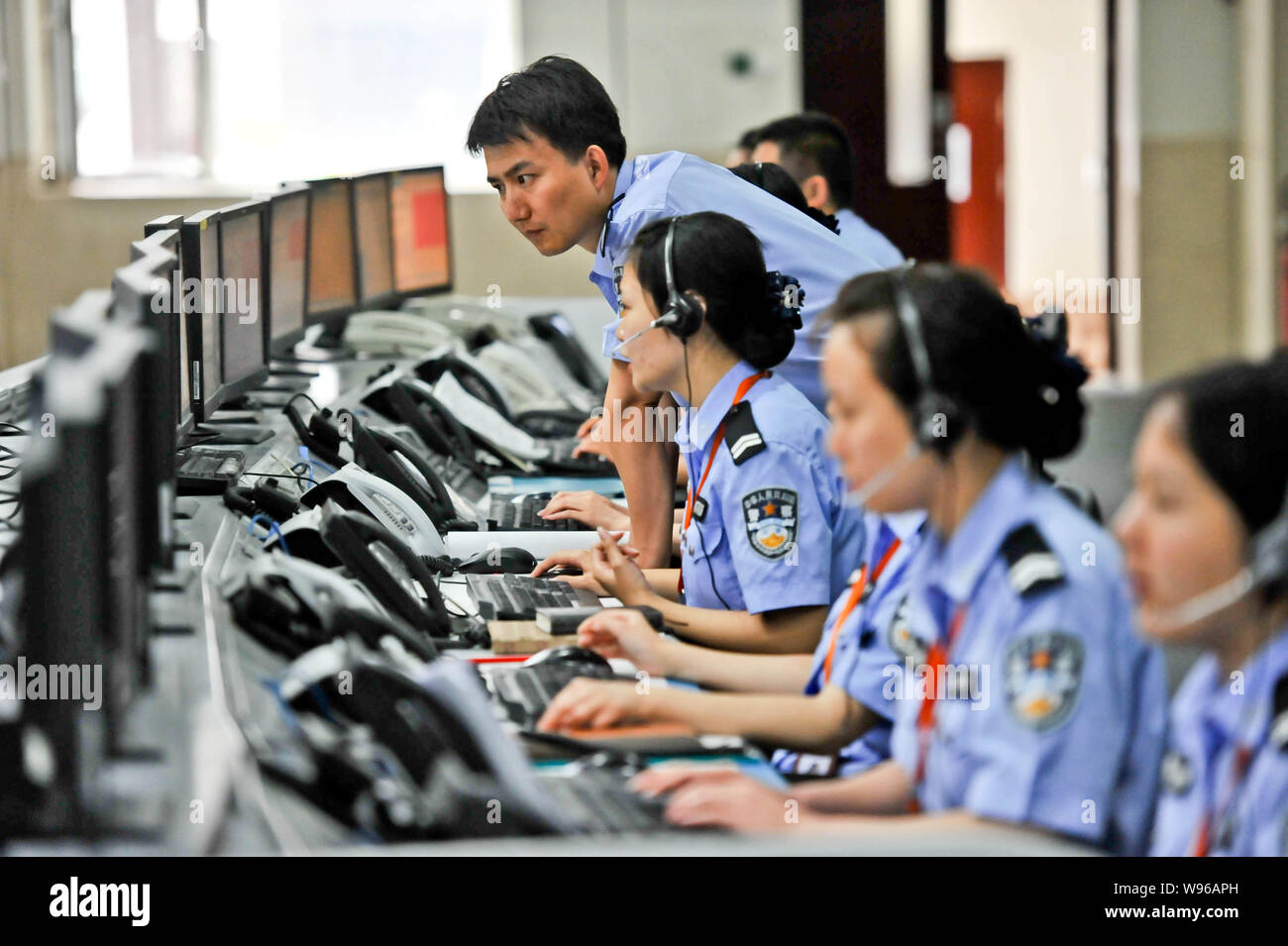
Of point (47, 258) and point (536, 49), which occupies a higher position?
point (536, 49)

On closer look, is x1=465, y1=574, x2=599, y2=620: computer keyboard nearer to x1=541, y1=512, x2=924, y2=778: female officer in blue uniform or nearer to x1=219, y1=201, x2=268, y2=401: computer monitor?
x1=541, y1=512, x2=924, y2=778: female officer in blue uniform

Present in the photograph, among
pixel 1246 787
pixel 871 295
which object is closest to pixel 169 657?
pixel 871 295

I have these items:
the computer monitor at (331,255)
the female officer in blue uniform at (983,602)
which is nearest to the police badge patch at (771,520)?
the female officer in blue uniform at (983,602)

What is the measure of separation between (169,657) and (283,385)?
1.93m

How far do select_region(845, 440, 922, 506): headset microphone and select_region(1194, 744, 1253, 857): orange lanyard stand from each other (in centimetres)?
35

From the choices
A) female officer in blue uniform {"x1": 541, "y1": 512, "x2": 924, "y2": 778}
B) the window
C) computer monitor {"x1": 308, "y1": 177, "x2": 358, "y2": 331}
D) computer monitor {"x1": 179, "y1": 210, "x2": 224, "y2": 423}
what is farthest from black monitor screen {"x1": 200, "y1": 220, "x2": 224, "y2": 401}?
the window

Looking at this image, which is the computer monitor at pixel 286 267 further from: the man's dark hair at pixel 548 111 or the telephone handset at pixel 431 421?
the man's dark hair at pixel 548 111

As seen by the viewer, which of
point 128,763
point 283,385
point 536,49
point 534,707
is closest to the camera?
point 128,763

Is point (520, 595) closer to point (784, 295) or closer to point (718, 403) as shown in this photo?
point (718, 403)

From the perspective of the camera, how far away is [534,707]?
1.59m

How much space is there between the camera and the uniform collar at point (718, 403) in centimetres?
198

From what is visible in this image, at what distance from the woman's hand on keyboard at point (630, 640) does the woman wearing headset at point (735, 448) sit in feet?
0.59

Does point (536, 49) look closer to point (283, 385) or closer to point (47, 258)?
point (47, 258)

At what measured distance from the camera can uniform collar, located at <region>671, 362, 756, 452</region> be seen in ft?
6.51
